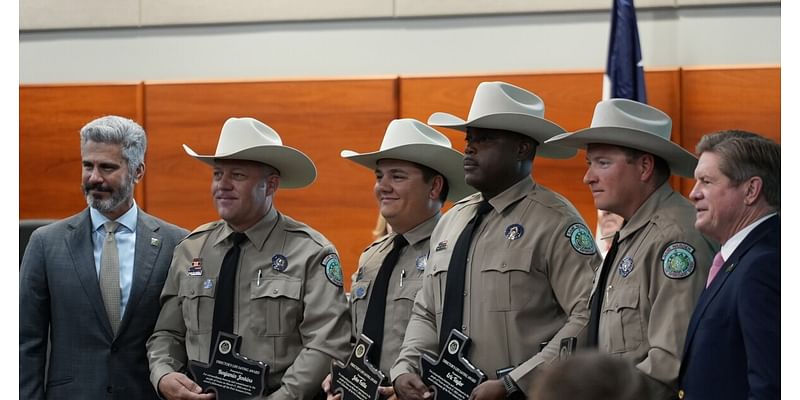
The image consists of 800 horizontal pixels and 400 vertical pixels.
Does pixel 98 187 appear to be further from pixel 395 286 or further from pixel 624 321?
pixel 624 321

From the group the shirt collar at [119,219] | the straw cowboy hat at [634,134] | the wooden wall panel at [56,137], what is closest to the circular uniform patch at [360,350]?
the straw cowboy hat at [634,134]

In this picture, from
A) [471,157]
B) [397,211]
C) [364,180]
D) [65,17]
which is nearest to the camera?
[471,157]

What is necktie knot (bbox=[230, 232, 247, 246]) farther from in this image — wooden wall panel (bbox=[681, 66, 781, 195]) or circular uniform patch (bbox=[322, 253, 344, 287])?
wooden wall panel (bbox=[681, 66, 781, 195])

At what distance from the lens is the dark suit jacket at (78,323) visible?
4100mm

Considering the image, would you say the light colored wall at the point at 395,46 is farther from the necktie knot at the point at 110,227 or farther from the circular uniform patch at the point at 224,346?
the circular uniform patch at the point at 224,346

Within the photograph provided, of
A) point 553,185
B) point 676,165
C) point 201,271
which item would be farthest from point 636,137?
point 553,185

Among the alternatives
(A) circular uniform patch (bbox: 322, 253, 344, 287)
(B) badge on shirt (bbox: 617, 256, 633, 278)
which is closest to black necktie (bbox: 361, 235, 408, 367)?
(A) circular uniform patch (bbox: 322, 253, 344, 287)

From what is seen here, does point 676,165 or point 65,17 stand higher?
point 65,17

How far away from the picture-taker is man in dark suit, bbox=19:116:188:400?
4.11 m

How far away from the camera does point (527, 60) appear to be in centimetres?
651

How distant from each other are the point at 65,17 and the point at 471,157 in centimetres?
421

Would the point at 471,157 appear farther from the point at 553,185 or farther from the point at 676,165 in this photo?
the point at 553,185

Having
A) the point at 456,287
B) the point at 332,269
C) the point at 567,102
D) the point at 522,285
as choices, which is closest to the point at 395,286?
the point at 332,269

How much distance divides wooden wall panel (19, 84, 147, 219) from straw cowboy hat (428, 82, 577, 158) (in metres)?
3.65
